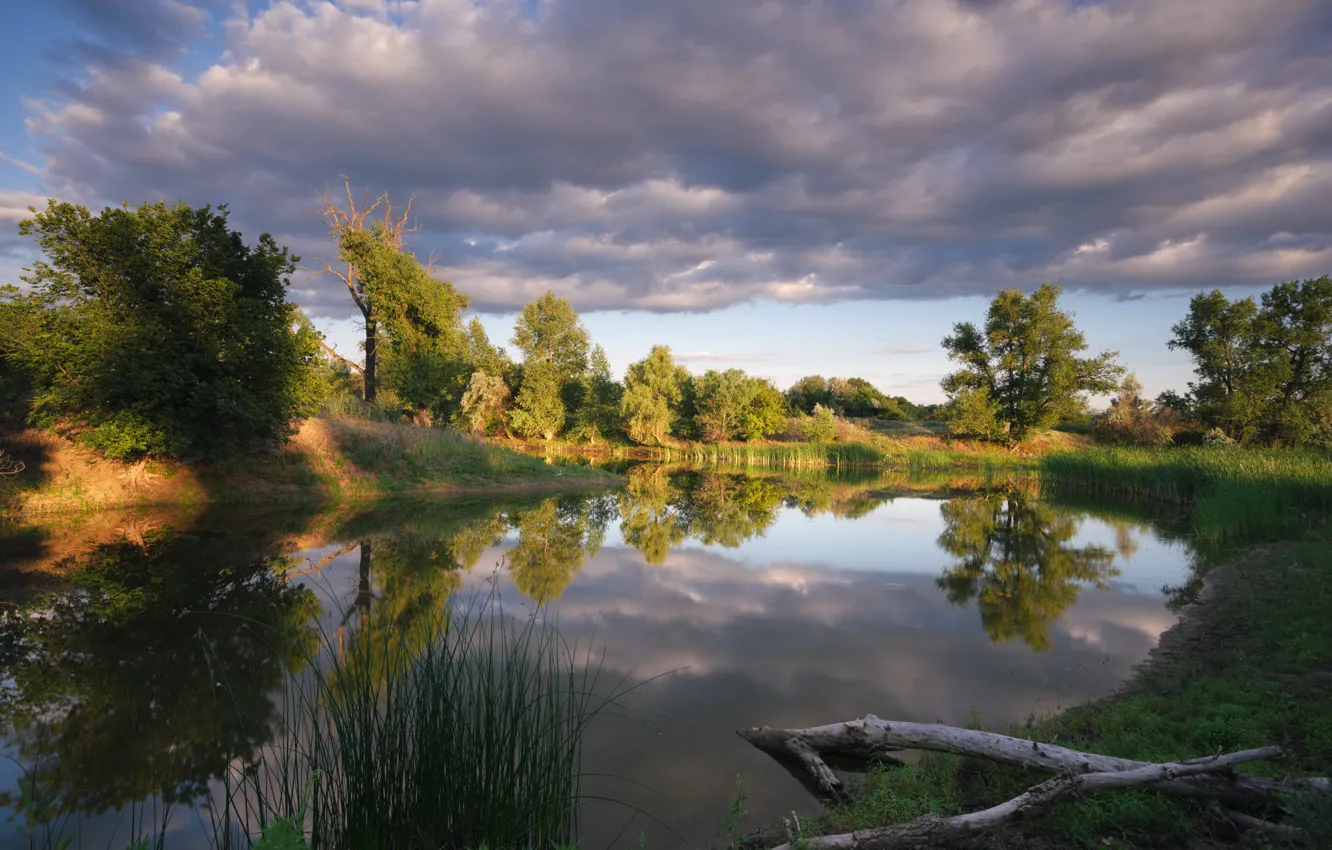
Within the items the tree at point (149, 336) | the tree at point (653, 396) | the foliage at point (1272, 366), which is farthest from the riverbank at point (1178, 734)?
the tree at point (653, 396)

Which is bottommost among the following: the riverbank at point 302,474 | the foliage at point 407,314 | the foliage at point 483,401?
the riverbank at point 302,474

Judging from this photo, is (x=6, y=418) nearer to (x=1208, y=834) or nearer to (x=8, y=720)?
(x=8, y=720)

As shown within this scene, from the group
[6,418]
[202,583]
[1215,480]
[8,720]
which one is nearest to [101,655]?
[8,720]

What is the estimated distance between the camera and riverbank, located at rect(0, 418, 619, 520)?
1498 cm

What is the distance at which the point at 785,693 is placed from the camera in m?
6.16

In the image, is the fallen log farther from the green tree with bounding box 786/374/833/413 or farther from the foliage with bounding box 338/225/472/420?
the green tree with bounding box 786/374/833/413

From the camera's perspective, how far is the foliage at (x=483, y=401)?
42.8 metres

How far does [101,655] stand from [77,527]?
896 centimetres

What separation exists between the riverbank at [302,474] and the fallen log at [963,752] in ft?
53.8

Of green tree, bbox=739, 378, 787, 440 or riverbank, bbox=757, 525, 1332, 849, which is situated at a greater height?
green tree, bbox=739, 378, 787, 440

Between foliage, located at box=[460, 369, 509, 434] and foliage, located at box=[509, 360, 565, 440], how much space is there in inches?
54.0

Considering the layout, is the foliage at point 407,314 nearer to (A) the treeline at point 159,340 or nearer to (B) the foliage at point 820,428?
(A) the treeline at point 159,340

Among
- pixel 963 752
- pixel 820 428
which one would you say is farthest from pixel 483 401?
pixel 963 752

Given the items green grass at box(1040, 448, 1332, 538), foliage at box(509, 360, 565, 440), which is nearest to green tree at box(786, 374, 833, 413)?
foliage at box(509, 360, 565, 440)
